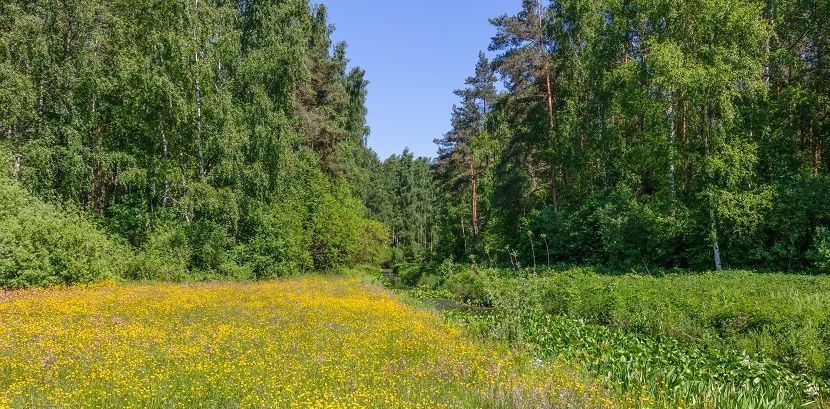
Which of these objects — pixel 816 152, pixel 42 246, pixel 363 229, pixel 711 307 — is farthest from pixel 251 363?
pixel 363 229

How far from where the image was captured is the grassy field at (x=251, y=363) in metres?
6.37

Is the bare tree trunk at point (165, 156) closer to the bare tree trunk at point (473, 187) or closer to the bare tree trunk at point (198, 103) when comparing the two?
the bare tree trunk at point (198, 103)

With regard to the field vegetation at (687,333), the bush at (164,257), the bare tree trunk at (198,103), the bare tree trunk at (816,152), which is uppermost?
the bare tree trunk at (198,103)

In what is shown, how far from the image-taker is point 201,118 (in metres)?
27.5

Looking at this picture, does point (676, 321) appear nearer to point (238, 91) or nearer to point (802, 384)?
point (802, 384)

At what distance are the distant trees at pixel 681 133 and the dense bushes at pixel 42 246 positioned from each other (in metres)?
17.4

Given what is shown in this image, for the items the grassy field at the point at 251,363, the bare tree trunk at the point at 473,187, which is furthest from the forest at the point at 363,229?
the bare tree trunk at the point at 473,187

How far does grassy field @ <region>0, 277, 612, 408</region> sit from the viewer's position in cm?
637

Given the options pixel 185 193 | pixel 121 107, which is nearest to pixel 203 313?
pixel 185 193

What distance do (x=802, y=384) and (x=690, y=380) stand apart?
1.72 meters

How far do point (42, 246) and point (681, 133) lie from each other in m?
27.9

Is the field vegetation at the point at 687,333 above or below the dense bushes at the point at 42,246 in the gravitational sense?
below

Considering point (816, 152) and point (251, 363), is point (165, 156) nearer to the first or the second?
point (251, 363)

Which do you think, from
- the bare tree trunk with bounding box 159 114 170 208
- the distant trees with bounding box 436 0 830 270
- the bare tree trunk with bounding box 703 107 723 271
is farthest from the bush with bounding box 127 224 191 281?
the bare tree trunk with bounding box 703 107 723 271
